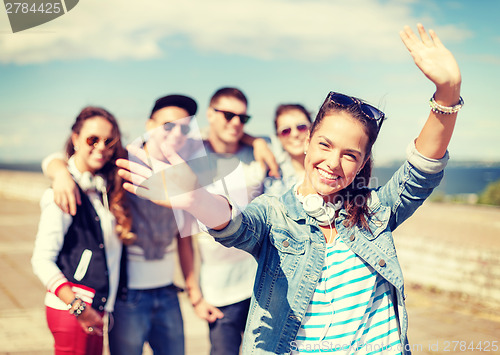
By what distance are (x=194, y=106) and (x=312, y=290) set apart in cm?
149

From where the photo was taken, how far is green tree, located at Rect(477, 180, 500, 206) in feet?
53.4

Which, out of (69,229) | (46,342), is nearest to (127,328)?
(69,229)

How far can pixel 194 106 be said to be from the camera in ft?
9.27

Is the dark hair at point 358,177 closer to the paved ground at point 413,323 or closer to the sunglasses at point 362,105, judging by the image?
the sunglasses at point 362,105

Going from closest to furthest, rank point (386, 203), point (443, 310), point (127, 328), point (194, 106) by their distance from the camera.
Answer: point (386, 203)
point (127, 328)
point (194, 106)
point (443, 310)

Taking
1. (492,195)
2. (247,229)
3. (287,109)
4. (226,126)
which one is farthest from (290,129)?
(492,195)

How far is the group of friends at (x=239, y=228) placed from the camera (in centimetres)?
169

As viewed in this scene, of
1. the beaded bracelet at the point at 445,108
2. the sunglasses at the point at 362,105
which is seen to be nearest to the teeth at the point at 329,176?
the sunglasses at the point at 362,105

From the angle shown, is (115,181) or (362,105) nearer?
(362,105)

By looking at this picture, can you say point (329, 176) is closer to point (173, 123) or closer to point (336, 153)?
point (336, 153)

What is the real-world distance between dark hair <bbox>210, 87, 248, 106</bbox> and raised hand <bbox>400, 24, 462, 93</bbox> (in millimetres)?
1627

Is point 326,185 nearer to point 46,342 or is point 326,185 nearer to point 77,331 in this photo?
point 77,331

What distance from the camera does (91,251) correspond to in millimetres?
2490

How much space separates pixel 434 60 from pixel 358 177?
614mm
